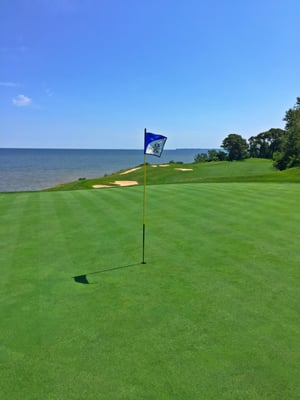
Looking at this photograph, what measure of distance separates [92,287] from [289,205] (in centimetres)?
798

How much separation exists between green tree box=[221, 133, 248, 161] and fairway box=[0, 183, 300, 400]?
71697 mm

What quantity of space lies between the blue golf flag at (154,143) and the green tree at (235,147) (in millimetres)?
73564

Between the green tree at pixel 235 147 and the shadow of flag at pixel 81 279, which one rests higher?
the green tree at pixel 235 147

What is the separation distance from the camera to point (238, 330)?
3828 millimetres

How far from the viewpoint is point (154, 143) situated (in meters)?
6.35

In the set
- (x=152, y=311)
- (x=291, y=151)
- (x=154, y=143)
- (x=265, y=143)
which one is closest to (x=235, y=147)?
(x=265, y=143)

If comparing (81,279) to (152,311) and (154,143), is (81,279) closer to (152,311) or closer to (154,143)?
(152,311)

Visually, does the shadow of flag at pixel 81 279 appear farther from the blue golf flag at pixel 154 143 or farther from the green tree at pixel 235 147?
the green tree at pixel 235 147

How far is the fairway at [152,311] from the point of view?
3.03 metres

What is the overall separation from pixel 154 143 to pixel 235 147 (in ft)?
246

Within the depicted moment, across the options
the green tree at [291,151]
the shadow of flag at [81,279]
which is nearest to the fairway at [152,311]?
the shadow of flag at [81,279]

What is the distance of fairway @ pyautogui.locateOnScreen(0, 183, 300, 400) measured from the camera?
303cm

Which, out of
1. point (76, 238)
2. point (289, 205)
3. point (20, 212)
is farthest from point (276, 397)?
point (20, 212)

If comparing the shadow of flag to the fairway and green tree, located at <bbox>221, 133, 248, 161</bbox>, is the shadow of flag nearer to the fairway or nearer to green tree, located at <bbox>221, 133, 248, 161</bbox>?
the fairway
